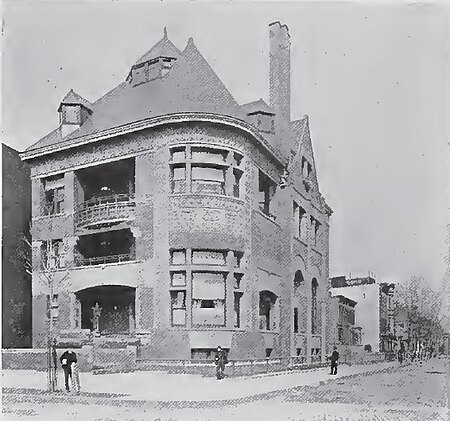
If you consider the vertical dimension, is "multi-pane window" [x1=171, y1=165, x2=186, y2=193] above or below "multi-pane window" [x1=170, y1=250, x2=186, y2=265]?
above

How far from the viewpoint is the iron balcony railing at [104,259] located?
333 cm

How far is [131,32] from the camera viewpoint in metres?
3.51

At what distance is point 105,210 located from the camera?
11.2ft

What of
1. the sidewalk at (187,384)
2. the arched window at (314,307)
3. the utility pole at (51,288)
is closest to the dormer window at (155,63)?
the utility pole at (51,288)

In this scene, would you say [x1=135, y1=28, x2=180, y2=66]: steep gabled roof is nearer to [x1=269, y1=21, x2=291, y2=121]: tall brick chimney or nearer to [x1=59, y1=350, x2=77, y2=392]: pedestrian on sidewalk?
[x1=269, y1=21, x2=291, y2=121]: tall brick chimney

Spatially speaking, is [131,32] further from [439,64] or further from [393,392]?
[393,392]

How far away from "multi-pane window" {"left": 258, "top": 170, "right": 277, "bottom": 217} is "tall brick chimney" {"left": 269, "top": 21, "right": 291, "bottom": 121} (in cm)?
36

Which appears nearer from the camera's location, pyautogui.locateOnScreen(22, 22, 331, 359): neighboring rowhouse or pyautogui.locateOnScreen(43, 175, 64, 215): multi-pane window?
pyautogui.locateOnScreen(22, 22, 331, 359): neighboring rowhouse

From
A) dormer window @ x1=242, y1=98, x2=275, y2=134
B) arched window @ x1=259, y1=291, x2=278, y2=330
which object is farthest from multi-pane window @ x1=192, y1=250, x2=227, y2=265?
dormer window @ x1=242, y1=98, x2=275, y2=134

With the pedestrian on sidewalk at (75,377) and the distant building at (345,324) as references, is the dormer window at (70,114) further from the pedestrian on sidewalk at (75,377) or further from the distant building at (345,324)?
the distant building at (345,324)

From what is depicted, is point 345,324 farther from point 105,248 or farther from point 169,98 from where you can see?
point 169,98

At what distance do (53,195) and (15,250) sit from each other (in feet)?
1.26

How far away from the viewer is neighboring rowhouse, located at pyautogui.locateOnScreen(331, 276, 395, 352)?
11.6 feet

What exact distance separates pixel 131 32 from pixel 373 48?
4.09ft
